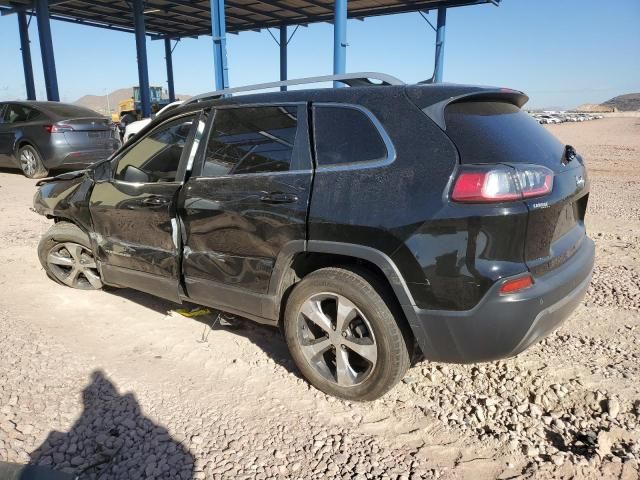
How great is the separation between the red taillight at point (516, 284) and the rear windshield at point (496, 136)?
1.90 feet

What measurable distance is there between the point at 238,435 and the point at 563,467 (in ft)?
5.41

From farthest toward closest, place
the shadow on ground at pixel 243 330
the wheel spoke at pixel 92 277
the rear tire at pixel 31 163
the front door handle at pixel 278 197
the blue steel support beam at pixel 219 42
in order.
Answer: the blue steel support beam at pixel 219 42 → the rear tire at pixel 31 163 → the wheel spoke at pixel 92 277 → the shadow on ground at pixel 243 330 → the front door handle at pixel 278 197

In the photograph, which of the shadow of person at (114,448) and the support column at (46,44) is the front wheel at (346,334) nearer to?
the shadow of person at (114,448)

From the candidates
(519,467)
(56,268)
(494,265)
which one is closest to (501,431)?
(519,467)

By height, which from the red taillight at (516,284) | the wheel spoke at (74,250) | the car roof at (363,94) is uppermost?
the car roof at (363,94)

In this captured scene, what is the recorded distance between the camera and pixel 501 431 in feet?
→ 8.57

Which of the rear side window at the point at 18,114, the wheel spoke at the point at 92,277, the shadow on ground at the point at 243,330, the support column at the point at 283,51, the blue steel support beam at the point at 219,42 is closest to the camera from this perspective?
the shadow on ground at the point at 243,330

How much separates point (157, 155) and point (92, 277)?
1596 millimetres

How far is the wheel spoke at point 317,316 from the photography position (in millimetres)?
2812

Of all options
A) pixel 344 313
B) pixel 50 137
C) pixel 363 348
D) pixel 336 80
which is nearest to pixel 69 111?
pixel 50 137

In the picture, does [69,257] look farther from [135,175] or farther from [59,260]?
[135,175]

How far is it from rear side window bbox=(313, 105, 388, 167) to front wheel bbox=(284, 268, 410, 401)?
638 mm

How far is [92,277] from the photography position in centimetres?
457

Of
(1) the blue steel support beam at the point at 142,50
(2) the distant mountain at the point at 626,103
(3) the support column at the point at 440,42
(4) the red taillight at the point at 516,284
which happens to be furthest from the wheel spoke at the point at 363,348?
(2) the distant mountain at the point at 626,103
